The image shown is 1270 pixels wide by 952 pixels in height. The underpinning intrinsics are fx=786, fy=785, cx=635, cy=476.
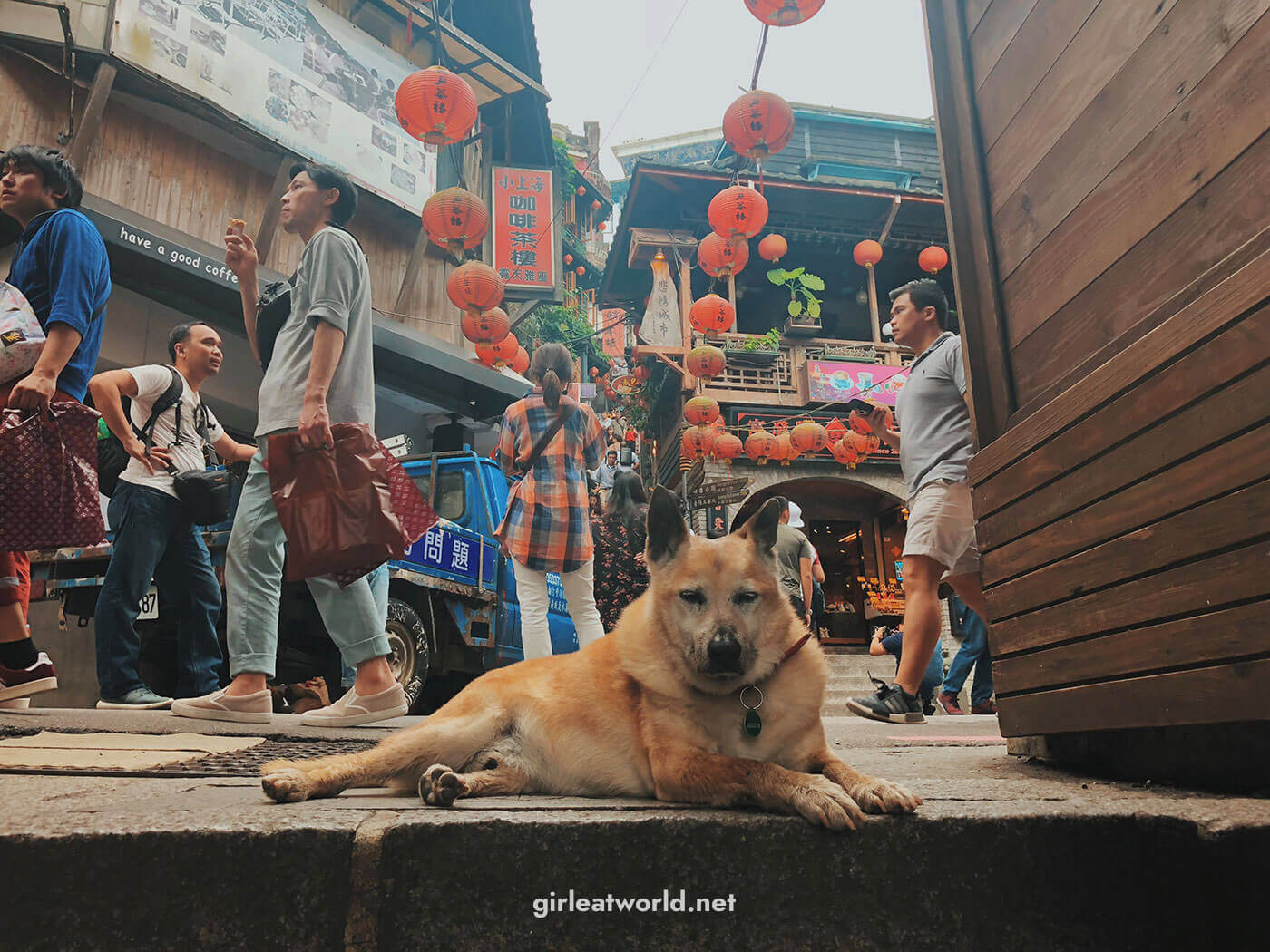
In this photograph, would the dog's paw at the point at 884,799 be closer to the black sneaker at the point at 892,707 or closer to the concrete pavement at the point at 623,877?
the concrete pavement at the point at 623,877

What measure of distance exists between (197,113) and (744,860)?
10.0 metres

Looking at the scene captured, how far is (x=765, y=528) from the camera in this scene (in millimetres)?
2422

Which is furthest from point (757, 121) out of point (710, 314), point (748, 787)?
point (748, 787)

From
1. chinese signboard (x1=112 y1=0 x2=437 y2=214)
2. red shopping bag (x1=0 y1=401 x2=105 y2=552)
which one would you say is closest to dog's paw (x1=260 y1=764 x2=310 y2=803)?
red shopping bag (x1=0 y1=401 x2=105 y2=552)

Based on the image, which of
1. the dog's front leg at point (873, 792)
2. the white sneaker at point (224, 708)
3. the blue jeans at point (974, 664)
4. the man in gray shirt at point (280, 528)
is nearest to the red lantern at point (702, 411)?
the blue jeans at point (974, 664)

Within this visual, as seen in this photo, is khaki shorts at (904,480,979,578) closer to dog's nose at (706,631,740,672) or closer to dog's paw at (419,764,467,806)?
dog's nose at (706,631,740,672)

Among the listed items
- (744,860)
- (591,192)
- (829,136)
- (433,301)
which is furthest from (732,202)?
(591,192)

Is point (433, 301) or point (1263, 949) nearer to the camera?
point (1263, 949)

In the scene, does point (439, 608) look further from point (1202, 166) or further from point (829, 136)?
point (829, 136)

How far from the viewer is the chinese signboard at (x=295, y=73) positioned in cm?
822

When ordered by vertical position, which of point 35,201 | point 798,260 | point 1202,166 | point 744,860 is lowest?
point 744,860

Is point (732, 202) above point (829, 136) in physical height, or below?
below

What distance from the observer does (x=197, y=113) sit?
28.6 feet

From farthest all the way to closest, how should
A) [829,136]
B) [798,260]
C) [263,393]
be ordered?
[829,136]
[798,260]
[263,393]
